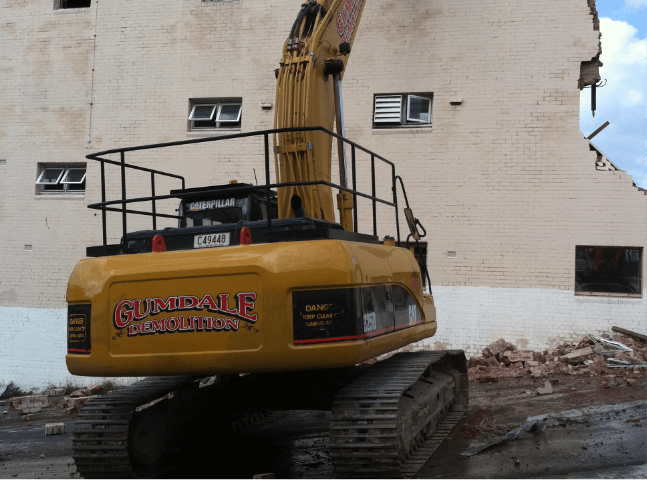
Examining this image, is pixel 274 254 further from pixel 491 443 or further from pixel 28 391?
pixel 28 391

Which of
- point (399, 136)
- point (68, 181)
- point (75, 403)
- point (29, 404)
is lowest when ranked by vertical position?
point (29, 404)

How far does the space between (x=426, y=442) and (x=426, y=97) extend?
776 cm

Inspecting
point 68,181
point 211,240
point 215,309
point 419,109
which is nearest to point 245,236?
point 211,240

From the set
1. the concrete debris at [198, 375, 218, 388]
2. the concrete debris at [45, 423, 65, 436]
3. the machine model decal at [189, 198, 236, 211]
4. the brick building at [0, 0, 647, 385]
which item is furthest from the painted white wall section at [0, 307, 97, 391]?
the machine model decal at [189, 198, 236, 211]

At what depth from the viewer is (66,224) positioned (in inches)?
522

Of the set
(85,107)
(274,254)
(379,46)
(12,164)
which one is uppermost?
(379,46)

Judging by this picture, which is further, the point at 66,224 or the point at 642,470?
the point at 66,224

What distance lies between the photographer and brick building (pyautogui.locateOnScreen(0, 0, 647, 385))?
11719 millimetres

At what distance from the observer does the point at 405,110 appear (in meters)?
12.5

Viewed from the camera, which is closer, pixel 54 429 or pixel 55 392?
pixel 54 429

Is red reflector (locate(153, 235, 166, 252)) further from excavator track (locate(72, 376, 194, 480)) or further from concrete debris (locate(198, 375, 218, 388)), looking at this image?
concrete debris (locate(198, 375, 218, 388))

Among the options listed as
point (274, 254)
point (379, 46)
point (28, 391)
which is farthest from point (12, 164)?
point (274, 254)

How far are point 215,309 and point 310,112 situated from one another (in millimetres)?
2538

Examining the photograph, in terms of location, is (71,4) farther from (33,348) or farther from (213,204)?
(213,204)
